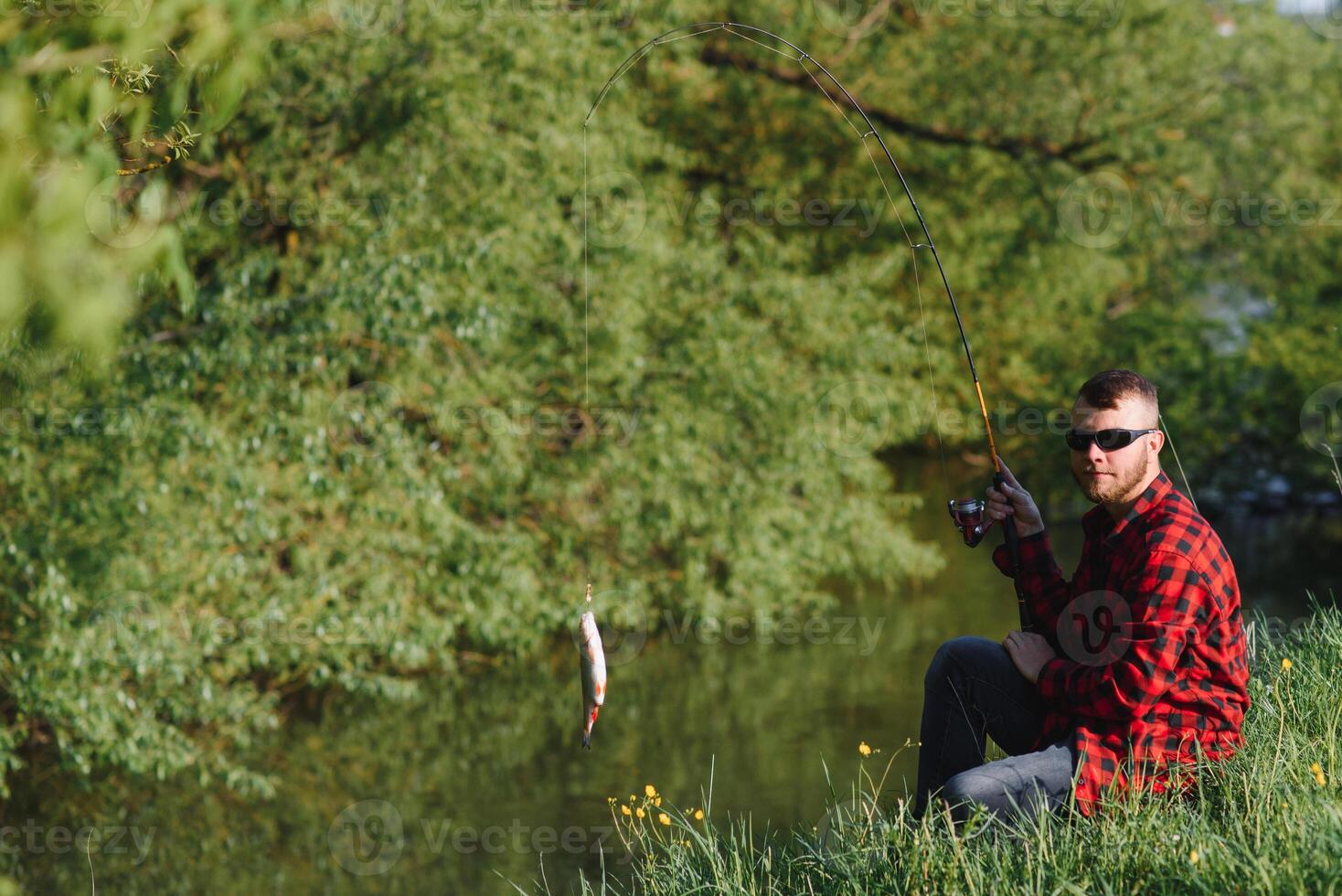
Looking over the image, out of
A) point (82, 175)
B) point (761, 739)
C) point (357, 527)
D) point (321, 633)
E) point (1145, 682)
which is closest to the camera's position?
point (82, 175)

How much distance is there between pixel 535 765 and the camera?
997cm

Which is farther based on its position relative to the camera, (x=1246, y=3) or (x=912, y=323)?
(x=1246, y=3)

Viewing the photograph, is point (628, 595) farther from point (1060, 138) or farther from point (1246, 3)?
point (1246, 3)

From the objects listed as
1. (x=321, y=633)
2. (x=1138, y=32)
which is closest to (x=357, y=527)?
(x=321, y=633)

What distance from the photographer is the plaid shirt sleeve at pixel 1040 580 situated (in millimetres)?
3393

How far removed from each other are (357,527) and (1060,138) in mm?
9253

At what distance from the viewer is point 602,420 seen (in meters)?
10.8
